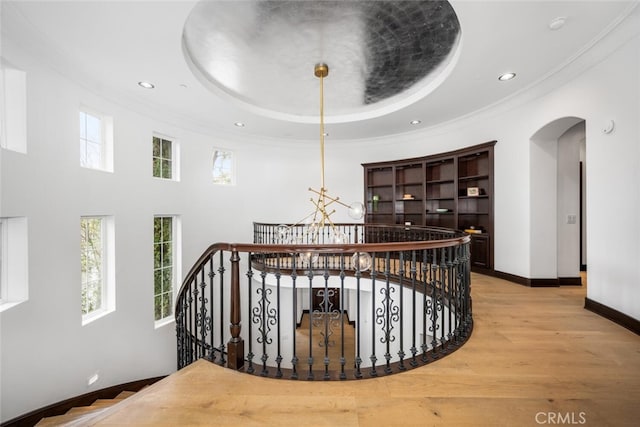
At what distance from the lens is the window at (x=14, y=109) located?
303cm

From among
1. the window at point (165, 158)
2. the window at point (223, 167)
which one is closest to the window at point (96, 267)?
the window at point (165, 158)

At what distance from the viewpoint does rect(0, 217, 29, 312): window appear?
2.99 m

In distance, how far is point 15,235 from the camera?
304 centimetres

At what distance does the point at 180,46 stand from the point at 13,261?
10.3ft

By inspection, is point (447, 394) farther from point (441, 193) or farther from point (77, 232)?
point (441, 193)

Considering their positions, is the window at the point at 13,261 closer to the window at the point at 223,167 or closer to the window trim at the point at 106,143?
the window trim at the point at 106,143

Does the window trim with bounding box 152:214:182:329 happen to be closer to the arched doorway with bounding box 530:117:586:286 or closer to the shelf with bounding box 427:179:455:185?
the shelf with bounding box 427:179:455:185

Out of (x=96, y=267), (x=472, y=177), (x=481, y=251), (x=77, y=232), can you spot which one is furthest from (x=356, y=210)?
(x=96, y=267)

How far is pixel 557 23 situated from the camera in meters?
2.85

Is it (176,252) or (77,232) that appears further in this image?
(176,252)

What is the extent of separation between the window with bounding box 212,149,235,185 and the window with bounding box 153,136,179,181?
1.02 m

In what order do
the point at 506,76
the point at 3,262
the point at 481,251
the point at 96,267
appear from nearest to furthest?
the point at 3,262 → the point at 506,76 → the point at 96,267 → the point at 481,251

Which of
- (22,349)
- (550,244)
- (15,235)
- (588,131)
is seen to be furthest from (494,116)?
(22,349)

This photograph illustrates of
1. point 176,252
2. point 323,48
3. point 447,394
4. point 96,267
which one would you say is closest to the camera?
point 447,394
